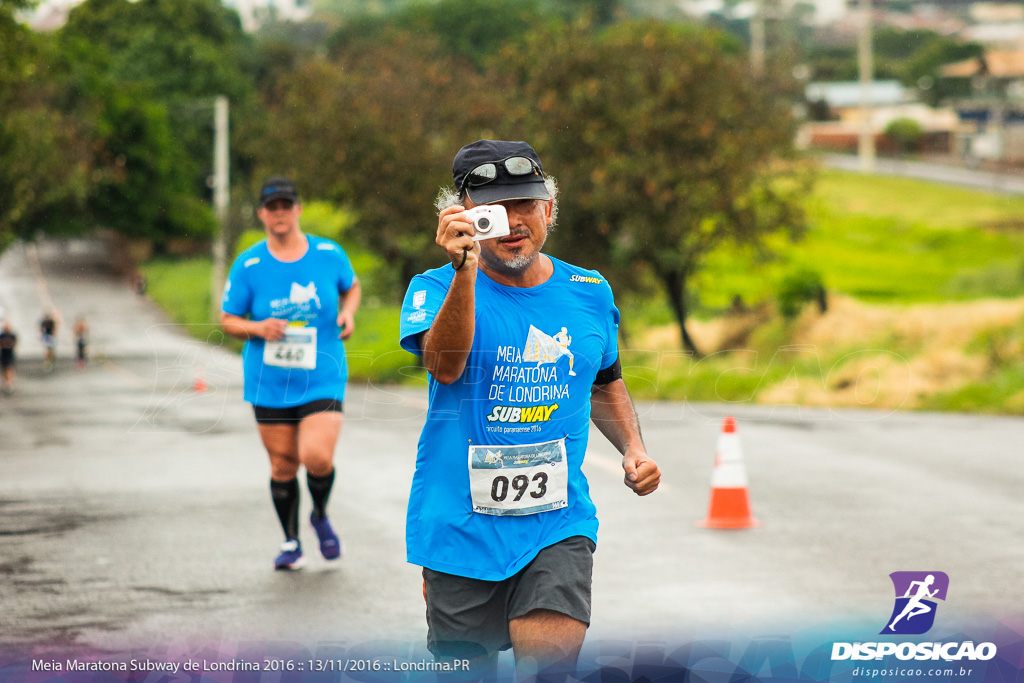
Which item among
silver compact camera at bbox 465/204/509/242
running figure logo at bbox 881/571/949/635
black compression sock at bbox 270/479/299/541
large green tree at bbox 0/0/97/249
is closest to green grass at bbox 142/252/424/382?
large green tree at bbox 0/0/97/249

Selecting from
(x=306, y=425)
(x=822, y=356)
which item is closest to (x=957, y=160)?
(x=822, y=356)

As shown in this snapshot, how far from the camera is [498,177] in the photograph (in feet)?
12.5

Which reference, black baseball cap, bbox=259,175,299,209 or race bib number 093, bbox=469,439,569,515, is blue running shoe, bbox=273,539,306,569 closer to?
black baseball cap, bbox=259,175,299,209

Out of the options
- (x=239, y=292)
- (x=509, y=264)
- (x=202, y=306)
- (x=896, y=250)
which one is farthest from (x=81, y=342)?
(x=509, y=264)

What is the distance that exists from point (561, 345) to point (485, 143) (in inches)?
24.3

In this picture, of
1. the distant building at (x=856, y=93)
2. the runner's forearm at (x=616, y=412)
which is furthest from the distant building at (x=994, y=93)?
the runner's forearm at (x=616, y=412)

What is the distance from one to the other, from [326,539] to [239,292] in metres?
1.58

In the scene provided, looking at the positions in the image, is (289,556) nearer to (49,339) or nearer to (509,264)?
(509,264)

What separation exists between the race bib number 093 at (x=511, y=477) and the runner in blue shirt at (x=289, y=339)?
152 inches

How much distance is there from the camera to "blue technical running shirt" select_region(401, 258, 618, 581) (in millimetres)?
3873

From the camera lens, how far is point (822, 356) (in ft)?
85.3

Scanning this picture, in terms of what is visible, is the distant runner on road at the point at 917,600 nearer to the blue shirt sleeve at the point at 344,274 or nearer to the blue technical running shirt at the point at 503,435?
the blue technical running shirt at the point at 503,435

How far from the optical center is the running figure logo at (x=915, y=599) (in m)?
6.39

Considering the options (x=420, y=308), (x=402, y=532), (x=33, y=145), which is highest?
(x=33, y=145)
